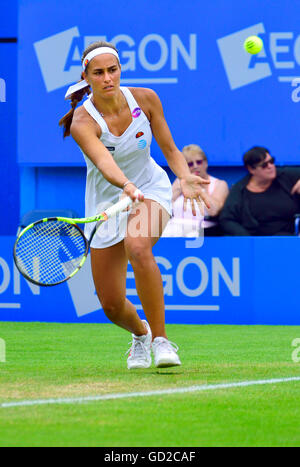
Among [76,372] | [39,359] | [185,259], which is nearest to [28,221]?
[185,259]

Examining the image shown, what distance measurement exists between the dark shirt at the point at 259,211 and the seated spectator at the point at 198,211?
0.09 meters

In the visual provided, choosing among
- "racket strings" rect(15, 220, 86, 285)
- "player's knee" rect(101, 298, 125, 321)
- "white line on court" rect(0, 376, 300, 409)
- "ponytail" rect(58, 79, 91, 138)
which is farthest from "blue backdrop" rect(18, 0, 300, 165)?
"white line on court" rect(0, 376, 300, 409)

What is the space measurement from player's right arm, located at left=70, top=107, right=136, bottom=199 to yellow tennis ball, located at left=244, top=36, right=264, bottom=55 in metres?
4.95

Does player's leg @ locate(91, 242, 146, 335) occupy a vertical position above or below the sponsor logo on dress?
below

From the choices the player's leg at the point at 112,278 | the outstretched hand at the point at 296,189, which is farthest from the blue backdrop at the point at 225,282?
the player's leg at the point at 112,278

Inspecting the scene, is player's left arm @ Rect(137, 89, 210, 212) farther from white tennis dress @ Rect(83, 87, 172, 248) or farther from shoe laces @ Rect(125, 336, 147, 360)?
shoe laces @ Rect(125, 336, 147, 360)

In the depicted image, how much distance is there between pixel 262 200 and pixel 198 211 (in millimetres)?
669

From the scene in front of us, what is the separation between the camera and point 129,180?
18.6 ft

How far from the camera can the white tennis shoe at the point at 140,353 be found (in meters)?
5.83

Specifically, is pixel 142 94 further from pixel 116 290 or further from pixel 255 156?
pixel 255 156

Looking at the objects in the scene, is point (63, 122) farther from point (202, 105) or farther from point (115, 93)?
point (202, 105)

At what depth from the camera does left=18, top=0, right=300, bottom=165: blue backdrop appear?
10648 millimetres

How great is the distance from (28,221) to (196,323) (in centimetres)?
237

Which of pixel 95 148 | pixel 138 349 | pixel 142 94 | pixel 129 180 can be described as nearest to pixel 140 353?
pixel 138 349
